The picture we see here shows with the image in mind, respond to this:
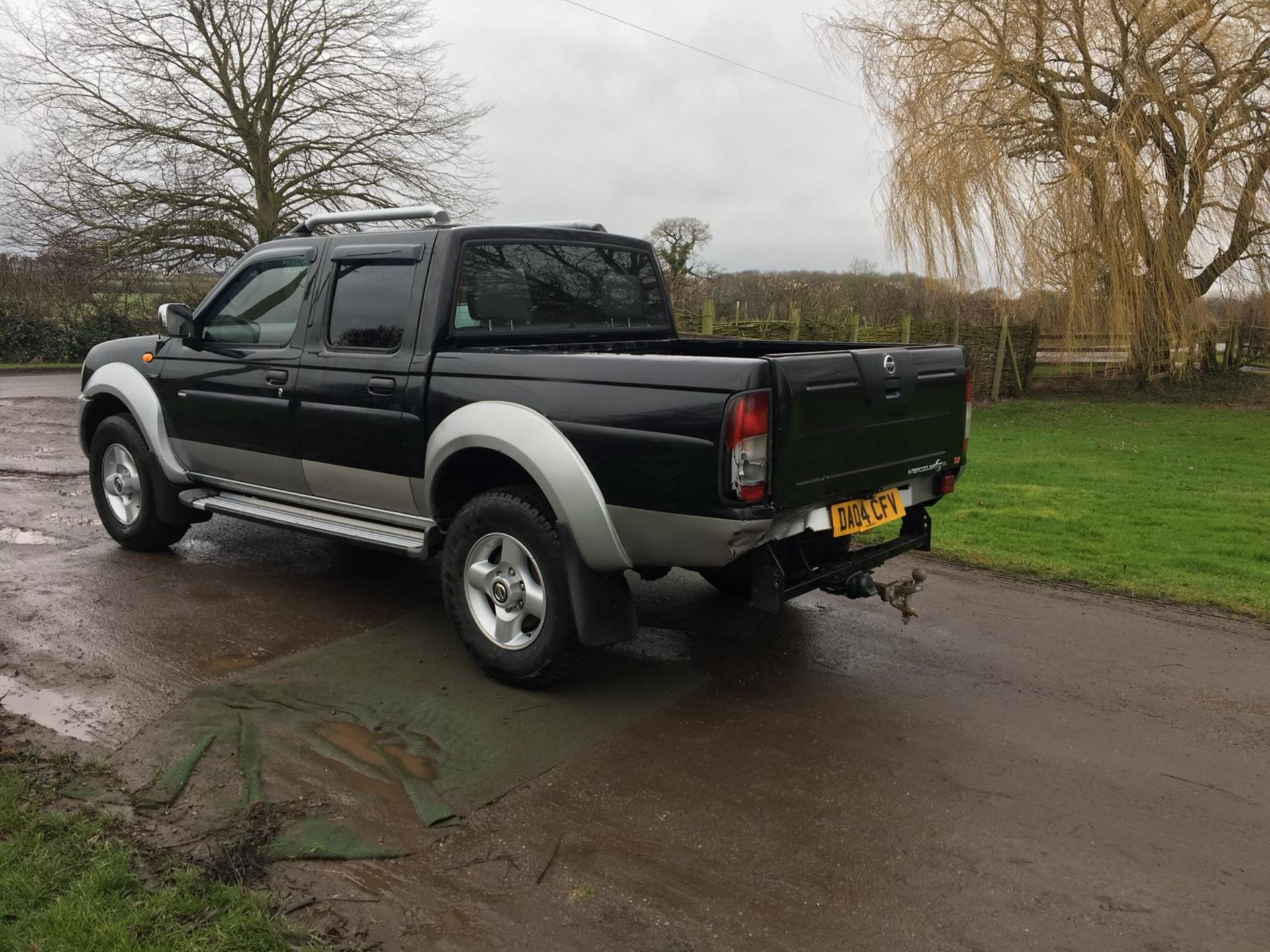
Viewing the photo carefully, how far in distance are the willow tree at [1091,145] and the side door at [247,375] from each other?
450 inches

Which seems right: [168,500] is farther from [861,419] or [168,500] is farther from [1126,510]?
[1126,510]

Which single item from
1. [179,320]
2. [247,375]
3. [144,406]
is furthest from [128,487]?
[247,375]

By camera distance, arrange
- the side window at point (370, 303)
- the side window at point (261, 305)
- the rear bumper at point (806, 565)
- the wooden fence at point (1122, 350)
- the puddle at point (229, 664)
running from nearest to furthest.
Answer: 1. the rear bumper at point (806, 565)
2. the puddle at point (229, 664)
3. the side window at point (370, 303)
4. the side window at point (261, 305)
5. the wooden fence at point (1122, 350)

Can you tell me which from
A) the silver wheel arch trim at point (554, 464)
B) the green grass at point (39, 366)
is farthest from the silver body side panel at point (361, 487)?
the green grass at point (39, 366)

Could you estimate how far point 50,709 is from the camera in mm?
4141

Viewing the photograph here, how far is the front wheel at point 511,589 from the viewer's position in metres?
4.14

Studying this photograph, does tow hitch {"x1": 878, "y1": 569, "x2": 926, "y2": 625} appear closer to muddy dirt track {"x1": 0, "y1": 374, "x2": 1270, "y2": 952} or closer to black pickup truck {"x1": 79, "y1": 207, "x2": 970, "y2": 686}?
black pickup truck {"x1": 79, "y1": 207, "x2": 970, "y2": 686}

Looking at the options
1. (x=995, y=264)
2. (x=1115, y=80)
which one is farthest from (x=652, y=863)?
(x=1115, y=80)

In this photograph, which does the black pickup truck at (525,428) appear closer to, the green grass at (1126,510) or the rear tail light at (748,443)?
the rear tail light at (748,443)

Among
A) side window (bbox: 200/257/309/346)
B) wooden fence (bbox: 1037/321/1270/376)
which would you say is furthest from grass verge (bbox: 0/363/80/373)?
wooden fence (bbox: 1037/321/1270/376)

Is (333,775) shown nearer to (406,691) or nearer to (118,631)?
(406,691)

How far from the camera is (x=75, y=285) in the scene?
81.7 feet

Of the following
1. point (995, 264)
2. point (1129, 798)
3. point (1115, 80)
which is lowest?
point (1129, 798)

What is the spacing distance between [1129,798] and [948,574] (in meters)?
3.05
